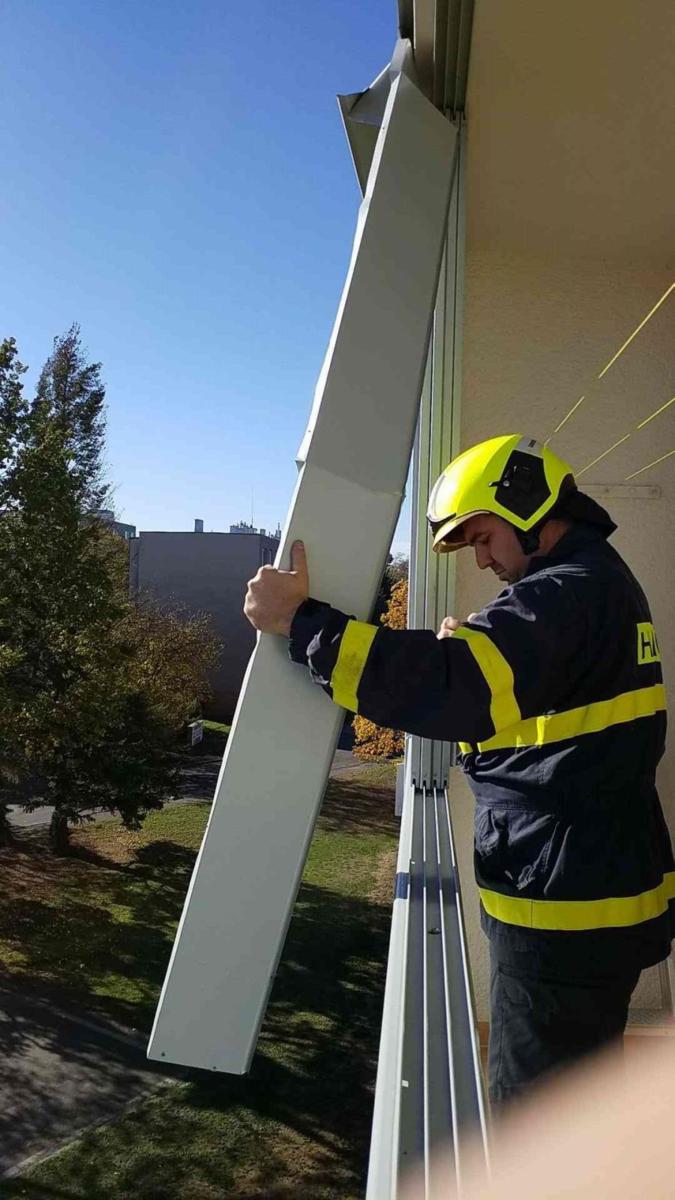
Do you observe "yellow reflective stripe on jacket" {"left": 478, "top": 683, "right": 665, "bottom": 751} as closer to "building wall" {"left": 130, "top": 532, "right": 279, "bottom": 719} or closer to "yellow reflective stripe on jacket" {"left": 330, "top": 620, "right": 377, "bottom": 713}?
"yellow reflective stripe on jacket" {"left": 330, "top": 620, "right": 377, "bottom": 713}

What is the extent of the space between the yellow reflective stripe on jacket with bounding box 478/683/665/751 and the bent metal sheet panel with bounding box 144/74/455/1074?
1.16 ft

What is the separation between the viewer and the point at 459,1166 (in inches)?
36.2

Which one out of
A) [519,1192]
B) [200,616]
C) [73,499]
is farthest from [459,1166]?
[200,616]

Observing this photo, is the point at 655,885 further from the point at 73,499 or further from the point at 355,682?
the point at 73,499

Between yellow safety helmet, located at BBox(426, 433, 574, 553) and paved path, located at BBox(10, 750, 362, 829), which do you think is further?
paved path, located at BBox(10, 750, 362, 829)

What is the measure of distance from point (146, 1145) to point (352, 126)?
11171 millimetres

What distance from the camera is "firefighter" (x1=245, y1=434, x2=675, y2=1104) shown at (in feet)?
4.18

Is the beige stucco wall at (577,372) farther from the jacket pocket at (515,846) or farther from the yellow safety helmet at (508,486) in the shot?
the jacket pocket at (515,846)

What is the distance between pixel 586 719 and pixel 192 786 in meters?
24.2

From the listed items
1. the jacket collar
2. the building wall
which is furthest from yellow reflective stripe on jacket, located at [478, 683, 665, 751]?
the building wall

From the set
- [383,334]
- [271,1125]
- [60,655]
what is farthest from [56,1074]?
[383,334]

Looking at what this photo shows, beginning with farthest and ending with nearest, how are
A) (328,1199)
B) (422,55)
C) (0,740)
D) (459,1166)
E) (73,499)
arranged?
(73,499)
(0,740)
(328,1199)
(422,55)
(459,1166)

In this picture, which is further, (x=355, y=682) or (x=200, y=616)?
(x=200, y=616)

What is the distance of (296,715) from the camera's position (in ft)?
4.50
